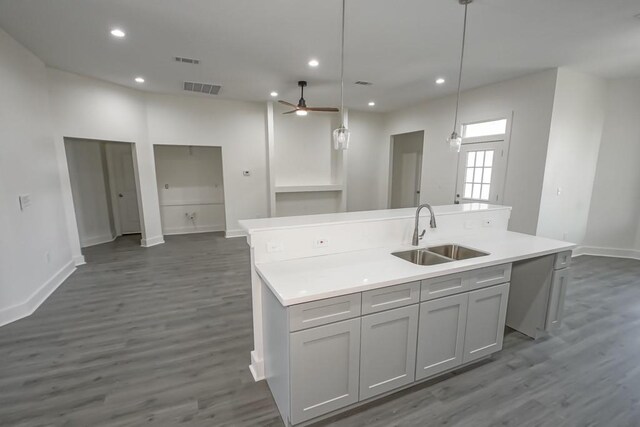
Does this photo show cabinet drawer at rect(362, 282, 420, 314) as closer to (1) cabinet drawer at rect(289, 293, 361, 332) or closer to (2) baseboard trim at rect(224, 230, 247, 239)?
(1) cabinet drawer at rect(289, 293, 361, 332)

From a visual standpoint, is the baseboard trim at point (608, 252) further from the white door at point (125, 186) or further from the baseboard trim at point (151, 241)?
the white door at point (125, 186)

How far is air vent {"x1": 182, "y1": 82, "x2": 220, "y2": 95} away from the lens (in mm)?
4969

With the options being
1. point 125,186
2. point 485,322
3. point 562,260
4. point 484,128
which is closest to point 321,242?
point 485,322

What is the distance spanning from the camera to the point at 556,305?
101 inches

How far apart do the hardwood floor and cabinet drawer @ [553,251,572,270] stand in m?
0.72

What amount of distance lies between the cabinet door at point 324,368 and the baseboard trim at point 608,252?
561cm

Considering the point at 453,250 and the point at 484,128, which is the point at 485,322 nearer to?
the point at 453,250

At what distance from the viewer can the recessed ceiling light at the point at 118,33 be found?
3.01m

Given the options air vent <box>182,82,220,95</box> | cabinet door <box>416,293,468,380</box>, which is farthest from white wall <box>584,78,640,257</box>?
air vent <box>182,82,220,95</box>

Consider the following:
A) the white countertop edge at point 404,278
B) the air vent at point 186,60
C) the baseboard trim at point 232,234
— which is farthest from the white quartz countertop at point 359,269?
the baseboard trim at point 232,234

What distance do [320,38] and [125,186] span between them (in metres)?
5.63

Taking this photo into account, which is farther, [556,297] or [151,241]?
[151,241]

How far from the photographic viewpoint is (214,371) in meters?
2.21

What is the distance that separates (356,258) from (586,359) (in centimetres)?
215
